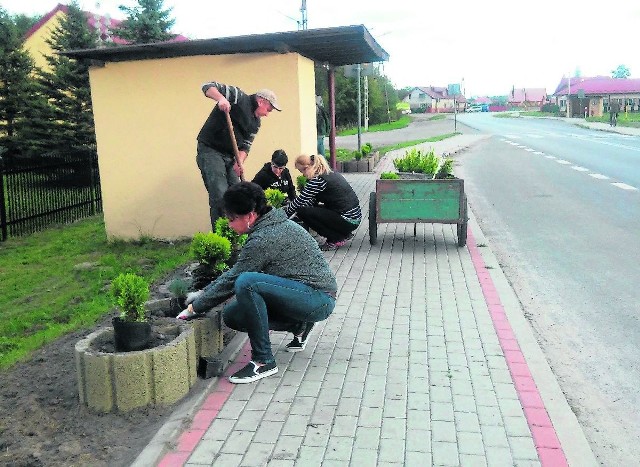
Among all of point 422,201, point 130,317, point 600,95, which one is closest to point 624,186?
point 422,201

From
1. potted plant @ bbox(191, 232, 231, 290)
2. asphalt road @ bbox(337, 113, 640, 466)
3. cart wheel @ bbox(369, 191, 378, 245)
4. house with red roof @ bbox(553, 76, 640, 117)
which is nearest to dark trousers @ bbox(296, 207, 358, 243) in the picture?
cart wheel @ bbox(369, 191, 378, 245)

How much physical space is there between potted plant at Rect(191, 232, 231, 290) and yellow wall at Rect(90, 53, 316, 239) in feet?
16.3

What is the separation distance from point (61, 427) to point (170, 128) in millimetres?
7041

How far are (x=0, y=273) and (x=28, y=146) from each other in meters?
12.5

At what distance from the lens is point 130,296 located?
13.7 ft

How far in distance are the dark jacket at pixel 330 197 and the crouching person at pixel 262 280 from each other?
11.6 feet

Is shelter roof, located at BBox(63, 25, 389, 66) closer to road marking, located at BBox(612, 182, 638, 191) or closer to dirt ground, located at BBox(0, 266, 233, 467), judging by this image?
dirt ground, located at BBox(0, 266, 233, 467)

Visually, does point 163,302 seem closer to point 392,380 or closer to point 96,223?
point 392,380

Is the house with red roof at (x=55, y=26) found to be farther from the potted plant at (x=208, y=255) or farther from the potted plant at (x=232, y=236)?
the potted plant at (x=208, y=255)

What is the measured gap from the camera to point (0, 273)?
9898mm

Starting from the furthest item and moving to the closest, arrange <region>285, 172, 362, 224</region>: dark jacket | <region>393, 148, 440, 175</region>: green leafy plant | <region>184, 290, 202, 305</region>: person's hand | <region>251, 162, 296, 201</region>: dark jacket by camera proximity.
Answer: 1. <region>393, 148, 440, 175</region>: green leafy plant
2. <region>251, 162, 296, 201</region>: dark jacket
3. <region>285, 172, 362, 224</region>: dark jacket
4. <region>184, 290, 202, 305</region>: person's hand

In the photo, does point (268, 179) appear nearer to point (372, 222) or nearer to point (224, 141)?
point (224, 141)

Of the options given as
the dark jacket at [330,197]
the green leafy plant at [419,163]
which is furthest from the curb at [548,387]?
the green leafy plant at [419,163]

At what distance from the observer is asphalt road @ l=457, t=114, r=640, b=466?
4.34 metres
